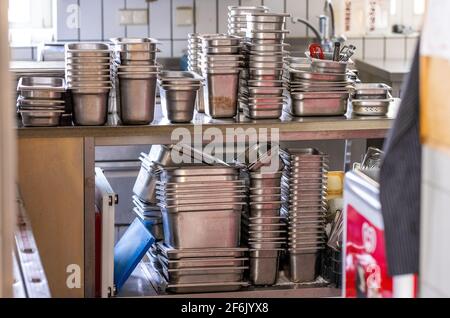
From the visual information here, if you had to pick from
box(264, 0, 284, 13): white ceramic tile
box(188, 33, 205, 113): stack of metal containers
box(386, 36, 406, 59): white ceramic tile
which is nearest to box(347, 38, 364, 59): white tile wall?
box(386, 36, 406, 59): white ceramic tile

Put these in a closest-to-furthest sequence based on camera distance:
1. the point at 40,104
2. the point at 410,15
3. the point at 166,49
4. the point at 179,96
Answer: the point at 40,104, the point at 179,96, the point at 166,49, the point at 410,15

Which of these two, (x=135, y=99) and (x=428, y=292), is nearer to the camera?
(x=428, y=292)

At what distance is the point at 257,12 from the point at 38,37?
2764 mm

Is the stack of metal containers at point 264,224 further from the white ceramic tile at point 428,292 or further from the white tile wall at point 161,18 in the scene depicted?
the white tile wall at point 161,18

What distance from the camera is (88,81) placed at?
3.88 m

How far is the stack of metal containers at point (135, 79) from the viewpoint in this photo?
392 cm

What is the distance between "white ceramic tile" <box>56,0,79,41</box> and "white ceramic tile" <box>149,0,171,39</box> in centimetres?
51

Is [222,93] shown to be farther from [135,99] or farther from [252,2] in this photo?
[252,2]

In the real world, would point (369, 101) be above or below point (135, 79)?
below

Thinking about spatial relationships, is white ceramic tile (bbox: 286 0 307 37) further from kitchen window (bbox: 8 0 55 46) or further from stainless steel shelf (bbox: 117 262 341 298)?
stainless steel shelf (bbox: 117 262 341 298)

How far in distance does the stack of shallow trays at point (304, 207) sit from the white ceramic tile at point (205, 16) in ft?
8.54

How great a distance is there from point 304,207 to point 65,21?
2.91 meters

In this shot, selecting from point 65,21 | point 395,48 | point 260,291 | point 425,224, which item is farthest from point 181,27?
point 425,224

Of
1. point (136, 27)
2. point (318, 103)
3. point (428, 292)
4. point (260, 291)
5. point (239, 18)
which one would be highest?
point (239, 18)
